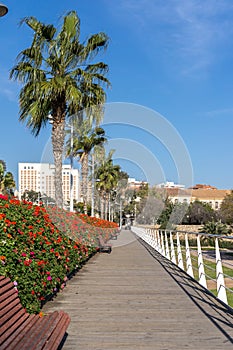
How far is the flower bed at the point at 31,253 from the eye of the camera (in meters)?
6.02

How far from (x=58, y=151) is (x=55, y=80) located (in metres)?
2.56

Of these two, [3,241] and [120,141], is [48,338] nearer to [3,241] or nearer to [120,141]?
[3,241]

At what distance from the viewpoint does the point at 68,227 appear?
12789mm

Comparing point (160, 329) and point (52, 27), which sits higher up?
point (52, 27)

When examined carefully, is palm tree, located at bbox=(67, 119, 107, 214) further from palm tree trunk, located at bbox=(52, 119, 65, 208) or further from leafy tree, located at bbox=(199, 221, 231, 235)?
leafy tree, located at bbox=(199, 221, 231, 235)

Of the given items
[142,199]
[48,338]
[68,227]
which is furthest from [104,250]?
[142,199]

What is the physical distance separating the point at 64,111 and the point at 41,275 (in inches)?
452

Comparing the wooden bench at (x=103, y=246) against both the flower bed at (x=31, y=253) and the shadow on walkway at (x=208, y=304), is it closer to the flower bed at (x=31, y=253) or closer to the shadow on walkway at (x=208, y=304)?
the shadow on walkway at (x=208, y=304)

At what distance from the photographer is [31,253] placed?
7.21m

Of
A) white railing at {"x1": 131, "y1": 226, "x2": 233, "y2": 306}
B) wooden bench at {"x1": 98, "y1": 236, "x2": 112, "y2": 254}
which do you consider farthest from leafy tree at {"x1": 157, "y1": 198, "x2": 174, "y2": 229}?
wooden bench at {"x1": 98, "y1": 236, "x2": 112, "y2": 254}

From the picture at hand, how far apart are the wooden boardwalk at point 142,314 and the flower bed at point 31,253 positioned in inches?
19.7

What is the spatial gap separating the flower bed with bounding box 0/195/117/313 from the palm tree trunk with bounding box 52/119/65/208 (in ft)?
25.5

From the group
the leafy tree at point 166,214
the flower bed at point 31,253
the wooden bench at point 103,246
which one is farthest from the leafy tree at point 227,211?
the flower bed at point 31,253

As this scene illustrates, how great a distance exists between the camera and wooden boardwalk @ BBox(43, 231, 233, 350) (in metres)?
5.60
